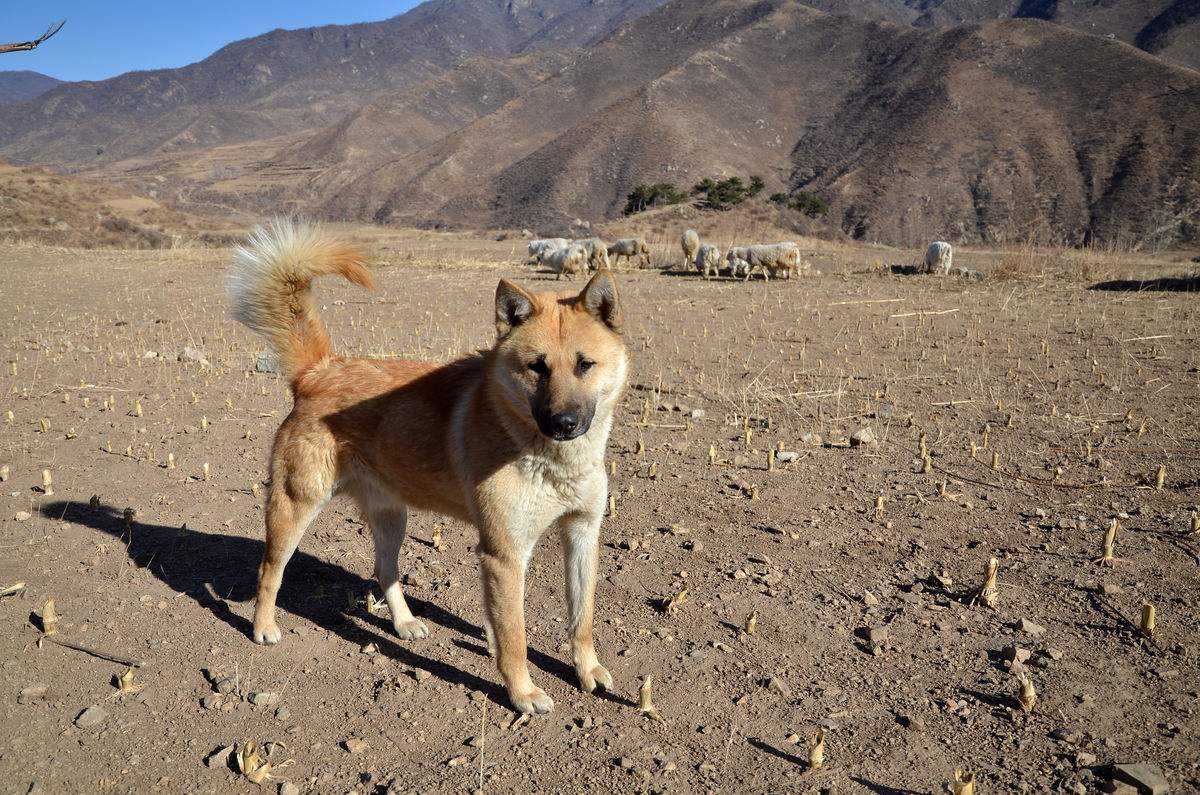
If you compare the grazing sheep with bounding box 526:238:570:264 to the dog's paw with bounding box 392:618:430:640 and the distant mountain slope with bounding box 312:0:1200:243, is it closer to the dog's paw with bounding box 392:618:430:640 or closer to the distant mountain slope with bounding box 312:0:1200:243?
the dog's paw with bounding box 392:618:430:640

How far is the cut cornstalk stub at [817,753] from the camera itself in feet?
9.02

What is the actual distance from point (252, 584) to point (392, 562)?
972 millimetres

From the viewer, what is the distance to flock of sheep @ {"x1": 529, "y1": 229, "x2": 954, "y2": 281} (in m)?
19.8

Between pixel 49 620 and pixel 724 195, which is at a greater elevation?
pixel 724 195

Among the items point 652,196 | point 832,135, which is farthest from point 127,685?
point 832,135

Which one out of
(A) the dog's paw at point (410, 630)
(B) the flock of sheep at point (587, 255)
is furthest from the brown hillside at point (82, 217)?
(A) the dog's paw at point (410, 630)

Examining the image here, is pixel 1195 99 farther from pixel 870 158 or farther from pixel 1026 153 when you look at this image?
pixel 870 158

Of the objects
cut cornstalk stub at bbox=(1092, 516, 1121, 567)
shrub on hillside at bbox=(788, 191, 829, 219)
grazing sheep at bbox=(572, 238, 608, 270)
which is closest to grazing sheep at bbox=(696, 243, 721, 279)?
grazing sheep at bbox=(572, 238, 608, 270)

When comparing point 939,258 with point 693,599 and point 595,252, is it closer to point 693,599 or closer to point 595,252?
point 595,252

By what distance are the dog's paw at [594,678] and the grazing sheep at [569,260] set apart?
19.5 m

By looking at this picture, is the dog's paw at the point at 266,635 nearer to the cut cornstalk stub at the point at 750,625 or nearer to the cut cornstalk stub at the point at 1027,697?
the cut cornstalk stub at the point at 750,625

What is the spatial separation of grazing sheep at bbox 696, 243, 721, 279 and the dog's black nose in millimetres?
18359

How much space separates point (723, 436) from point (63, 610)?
190 inches

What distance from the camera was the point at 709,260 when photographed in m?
20.8
